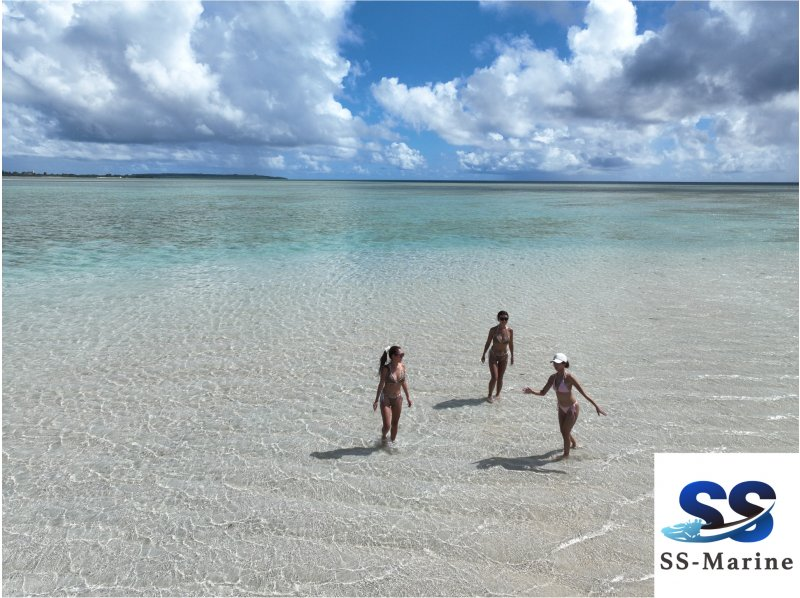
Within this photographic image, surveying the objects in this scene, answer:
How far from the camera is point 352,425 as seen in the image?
789 cm

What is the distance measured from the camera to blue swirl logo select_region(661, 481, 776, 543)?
546 centimetres

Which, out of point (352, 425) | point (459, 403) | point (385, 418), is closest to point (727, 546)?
point (459, 403)

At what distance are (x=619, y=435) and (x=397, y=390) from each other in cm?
356

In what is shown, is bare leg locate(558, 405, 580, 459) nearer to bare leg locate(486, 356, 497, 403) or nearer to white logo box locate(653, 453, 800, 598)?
white logo box locate(653, 453, 800, 598)

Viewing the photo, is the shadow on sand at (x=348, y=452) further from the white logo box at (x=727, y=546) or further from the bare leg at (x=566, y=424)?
the white logo box at (x=727, y=546)

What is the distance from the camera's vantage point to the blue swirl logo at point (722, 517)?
5457 mm

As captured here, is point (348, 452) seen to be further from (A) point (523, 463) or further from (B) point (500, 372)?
(B) point (500, 372)

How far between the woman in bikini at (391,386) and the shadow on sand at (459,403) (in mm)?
1474

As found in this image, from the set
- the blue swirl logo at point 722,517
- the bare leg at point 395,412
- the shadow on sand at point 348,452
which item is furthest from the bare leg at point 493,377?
the blue swirl logo at point 722,517

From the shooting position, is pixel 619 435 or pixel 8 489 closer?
pixel 8 489

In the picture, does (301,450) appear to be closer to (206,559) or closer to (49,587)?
(206,559)

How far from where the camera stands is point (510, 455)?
22.8 feet

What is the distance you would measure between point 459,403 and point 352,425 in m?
2.01

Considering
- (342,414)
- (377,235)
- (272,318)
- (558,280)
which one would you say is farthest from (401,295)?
(377,235)
